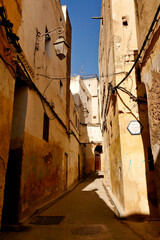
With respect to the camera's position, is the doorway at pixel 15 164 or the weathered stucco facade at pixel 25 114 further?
the doorway at pixel 15 164

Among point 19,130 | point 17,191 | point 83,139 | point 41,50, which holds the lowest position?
point 17,191

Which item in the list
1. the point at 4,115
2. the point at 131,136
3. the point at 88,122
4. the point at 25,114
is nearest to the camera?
the point at 4,115

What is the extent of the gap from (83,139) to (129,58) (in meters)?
12.7

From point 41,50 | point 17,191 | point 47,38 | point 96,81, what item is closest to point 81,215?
point 17,191

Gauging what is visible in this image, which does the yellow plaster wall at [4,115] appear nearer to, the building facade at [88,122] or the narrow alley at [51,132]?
the narrow alley at [51,132]

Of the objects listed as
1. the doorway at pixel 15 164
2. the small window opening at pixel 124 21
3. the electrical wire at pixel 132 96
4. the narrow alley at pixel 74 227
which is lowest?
the narrow alley at pixel 74 227

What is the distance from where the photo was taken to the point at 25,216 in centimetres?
484

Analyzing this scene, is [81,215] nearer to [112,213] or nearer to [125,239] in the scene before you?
[112,213]

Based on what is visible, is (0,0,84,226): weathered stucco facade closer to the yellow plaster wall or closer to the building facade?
the yellow plaster wall

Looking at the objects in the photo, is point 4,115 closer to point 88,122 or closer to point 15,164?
point 15,164

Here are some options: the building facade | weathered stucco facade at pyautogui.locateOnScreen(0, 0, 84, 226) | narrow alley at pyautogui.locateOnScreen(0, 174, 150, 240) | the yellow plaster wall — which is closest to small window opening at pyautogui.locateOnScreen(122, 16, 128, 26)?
weathered stucco facade at pyautogui.locateOnScreen(0, 0, 84, 226)

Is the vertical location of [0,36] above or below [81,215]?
above

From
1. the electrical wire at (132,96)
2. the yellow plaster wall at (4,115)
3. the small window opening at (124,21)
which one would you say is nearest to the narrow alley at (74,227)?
the yellow plaster wall at (4,115)

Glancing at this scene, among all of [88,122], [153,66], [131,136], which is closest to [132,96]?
[131,136]
